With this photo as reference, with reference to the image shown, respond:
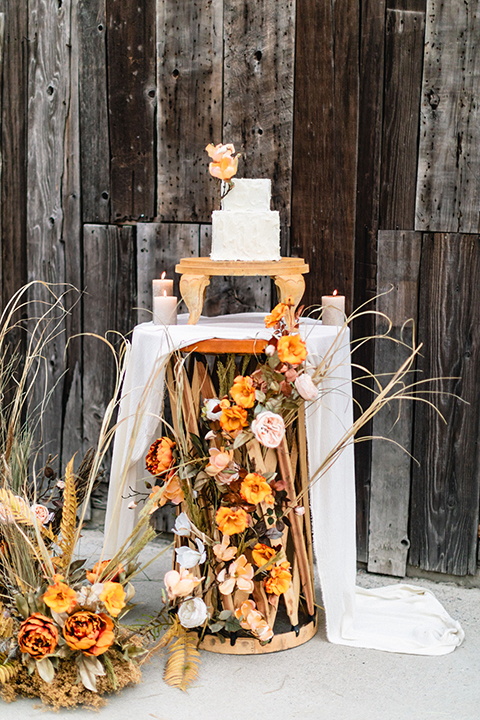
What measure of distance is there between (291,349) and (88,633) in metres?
0.87

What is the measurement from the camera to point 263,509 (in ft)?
7.13

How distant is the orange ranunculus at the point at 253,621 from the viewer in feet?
7.01

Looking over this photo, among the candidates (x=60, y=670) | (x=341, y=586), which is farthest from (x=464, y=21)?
(x=60, y=670)

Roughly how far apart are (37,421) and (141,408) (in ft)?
3.98

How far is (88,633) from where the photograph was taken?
1915 mm

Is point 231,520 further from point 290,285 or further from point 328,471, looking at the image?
point 290,285

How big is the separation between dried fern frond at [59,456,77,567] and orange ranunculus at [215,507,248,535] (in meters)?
0.39

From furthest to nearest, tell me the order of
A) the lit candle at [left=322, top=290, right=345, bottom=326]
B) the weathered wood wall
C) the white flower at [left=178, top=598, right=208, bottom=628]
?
the weathered wood wall < the lit candle at [left=322, top=290, right=345, bottom=326] < the white flower at [left=178, top=598, right=208, bottom=628]

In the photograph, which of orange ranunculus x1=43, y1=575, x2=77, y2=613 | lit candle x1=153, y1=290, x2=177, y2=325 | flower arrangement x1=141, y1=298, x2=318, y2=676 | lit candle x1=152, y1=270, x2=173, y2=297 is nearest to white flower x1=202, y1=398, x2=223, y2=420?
flower arrangement x1=141, y1=298, x2=318, y2=676

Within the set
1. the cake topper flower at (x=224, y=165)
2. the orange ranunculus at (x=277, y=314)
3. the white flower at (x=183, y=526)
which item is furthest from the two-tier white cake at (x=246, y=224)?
the white flower at (x=183, y=526)

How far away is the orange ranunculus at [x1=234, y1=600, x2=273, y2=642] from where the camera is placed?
214 cm

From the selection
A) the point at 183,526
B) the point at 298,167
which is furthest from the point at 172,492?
the point at 298,167

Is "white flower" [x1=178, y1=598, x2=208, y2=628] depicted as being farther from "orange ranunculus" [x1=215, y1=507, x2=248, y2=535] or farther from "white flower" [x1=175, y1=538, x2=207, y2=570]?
"orange ranunculus" [x1=215, y1=507, x2=248, y2=535]

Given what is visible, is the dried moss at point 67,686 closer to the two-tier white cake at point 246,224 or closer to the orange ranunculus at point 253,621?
the orange ranunculus at point 253,621
